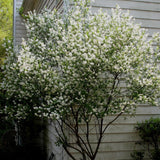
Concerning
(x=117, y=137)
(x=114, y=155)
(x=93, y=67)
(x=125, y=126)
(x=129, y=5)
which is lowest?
(x=114, y=155)

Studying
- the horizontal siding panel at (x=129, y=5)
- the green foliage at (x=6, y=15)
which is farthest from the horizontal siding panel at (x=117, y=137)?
the green foliage at (x=6, y=15)

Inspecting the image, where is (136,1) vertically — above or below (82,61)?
above

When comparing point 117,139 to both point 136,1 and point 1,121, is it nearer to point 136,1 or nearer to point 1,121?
point 136,1

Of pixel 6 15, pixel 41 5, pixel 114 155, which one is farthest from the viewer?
pixel 6 15

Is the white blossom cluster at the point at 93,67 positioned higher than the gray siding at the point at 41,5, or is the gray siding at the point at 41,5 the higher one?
the gray siding at the point at 41,5

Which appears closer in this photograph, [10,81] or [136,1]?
[10,81]

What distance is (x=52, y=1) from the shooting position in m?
6.32

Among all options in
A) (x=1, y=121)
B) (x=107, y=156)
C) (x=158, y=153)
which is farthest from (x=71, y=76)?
(x=1, y=121)

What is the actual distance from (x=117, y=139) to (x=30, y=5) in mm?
5820

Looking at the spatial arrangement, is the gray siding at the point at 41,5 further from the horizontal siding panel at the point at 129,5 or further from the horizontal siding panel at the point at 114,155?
the horizontal siding panel at the point at 114,155

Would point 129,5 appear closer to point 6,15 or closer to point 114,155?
point 114,155

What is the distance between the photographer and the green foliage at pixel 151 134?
480 cm

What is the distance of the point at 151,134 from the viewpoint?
191 inches

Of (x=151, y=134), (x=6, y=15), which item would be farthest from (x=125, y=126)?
(x=6, y=15)
